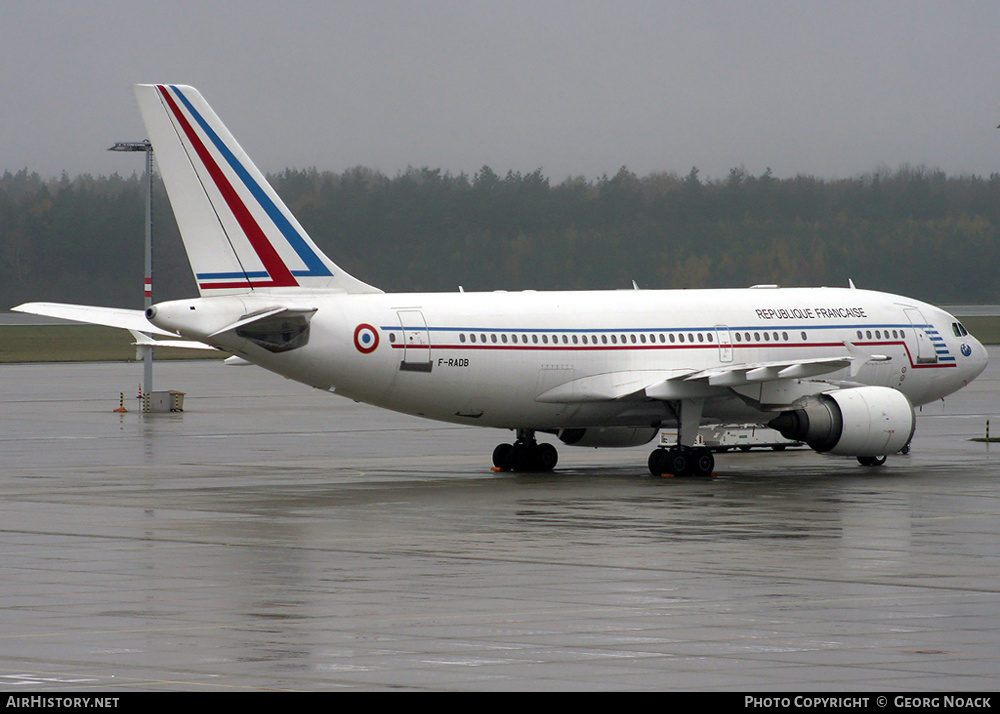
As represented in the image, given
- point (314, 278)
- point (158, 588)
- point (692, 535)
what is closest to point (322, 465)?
point (314, 278)

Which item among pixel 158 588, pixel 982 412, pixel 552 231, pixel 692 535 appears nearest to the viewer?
pixel 158 588

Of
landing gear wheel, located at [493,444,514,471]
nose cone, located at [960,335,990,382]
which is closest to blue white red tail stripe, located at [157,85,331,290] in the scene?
landing gear wheel, located at [493,444,514,471]

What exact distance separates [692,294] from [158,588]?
785 inches

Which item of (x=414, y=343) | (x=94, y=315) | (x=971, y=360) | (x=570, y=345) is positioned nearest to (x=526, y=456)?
(x=570, y=345)

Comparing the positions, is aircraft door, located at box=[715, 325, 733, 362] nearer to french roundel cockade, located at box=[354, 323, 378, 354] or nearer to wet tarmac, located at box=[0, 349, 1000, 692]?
wet tarmac, located at box=[0, 349, 1000, 692]

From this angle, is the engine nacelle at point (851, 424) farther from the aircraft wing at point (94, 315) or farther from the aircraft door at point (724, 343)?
the aircraft wing at point (94, 315)

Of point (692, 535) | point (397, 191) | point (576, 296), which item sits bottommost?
point (692, 535)

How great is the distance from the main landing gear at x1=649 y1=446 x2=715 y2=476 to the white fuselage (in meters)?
1.15

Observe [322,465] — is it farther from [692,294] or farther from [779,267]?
[779,267]

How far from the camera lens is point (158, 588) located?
60.6 feet

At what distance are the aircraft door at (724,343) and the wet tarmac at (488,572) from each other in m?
2.64

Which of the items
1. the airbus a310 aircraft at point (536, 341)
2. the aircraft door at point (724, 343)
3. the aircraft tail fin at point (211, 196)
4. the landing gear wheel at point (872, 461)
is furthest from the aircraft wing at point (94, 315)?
the landing gear wheel at point (872, 461)

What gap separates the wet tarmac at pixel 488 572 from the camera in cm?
1375

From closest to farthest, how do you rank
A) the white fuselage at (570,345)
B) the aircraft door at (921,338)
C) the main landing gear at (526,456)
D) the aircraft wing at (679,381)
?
1. the white fuselage at (570,345)
2. the aircraft wing at (679,381)
3. the main landing gear at (526,456)
4. the aircraft door at (921,338)
